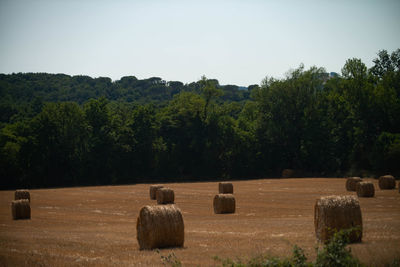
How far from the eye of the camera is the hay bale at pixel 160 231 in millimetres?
12328

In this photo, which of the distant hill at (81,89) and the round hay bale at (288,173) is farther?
the distant hill at (81,89)

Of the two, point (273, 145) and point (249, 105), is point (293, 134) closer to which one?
point (273, 145)

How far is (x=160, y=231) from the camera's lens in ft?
40.7

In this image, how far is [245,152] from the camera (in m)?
62.2

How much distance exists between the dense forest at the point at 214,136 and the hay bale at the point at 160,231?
41.3 m

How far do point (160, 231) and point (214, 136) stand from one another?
167 ft

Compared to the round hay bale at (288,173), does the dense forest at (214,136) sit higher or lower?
higher

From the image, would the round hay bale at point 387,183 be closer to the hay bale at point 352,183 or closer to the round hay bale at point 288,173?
the hay bale at point 352,183

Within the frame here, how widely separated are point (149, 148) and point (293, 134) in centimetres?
2022

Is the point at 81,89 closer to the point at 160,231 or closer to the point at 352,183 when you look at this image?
the point at 352,183

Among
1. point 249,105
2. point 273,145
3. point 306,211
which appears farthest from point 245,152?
point 306,211

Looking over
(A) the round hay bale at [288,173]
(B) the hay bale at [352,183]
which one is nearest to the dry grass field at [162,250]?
(B) the hay bale at [352,183]

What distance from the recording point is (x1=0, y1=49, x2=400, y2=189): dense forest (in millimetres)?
53844

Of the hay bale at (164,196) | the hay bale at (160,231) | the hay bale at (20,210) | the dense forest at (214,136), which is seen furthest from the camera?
the dense forest at (214,136)
